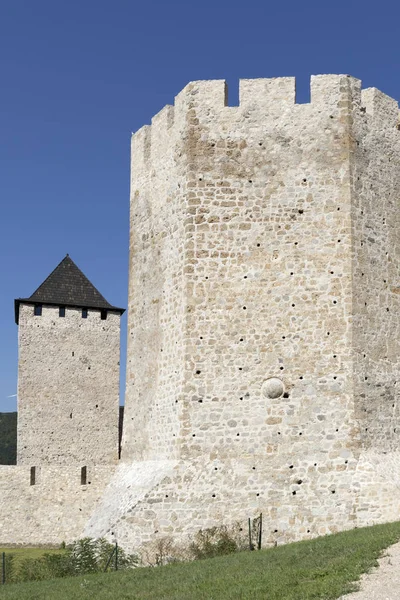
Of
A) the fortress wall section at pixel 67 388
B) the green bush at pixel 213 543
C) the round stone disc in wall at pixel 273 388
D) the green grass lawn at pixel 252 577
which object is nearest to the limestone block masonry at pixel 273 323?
the round stone disc in wall at pixel 273 388

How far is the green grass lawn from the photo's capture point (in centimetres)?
858

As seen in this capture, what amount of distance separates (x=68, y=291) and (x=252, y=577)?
26.6m

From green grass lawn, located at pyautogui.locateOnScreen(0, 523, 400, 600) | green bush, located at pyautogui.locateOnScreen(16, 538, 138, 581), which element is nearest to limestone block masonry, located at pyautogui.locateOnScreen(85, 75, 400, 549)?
green bush, located at pyautogui.locateOnScreen(16, 538, 138, 581)

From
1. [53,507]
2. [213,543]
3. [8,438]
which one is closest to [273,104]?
[213,543]

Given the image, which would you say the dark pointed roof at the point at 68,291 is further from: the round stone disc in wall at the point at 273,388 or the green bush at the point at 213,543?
the green bush at the point at 213,543

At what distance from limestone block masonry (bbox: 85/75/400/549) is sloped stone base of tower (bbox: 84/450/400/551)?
23 mm

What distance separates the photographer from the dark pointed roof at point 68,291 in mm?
34281

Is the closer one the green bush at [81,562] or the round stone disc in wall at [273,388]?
the green bush at [81,562]

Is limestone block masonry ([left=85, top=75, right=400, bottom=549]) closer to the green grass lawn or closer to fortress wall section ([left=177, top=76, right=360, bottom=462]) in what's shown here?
fortress wall section ([left=177, top=76, right=360, bottom=462])

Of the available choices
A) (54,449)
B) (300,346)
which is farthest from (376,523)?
(54,449)

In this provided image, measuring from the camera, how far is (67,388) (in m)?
32.8

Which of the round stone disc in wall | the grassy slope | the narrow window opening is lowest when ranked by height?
the grassy slope

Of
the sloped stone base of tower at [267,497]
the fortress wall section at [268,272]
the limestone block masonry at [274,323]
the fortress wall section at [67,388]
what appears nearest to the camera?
the sloped stone base of tower at [267,497]

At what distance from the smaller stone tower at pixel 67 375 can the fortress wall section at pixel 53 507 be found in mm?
8112
